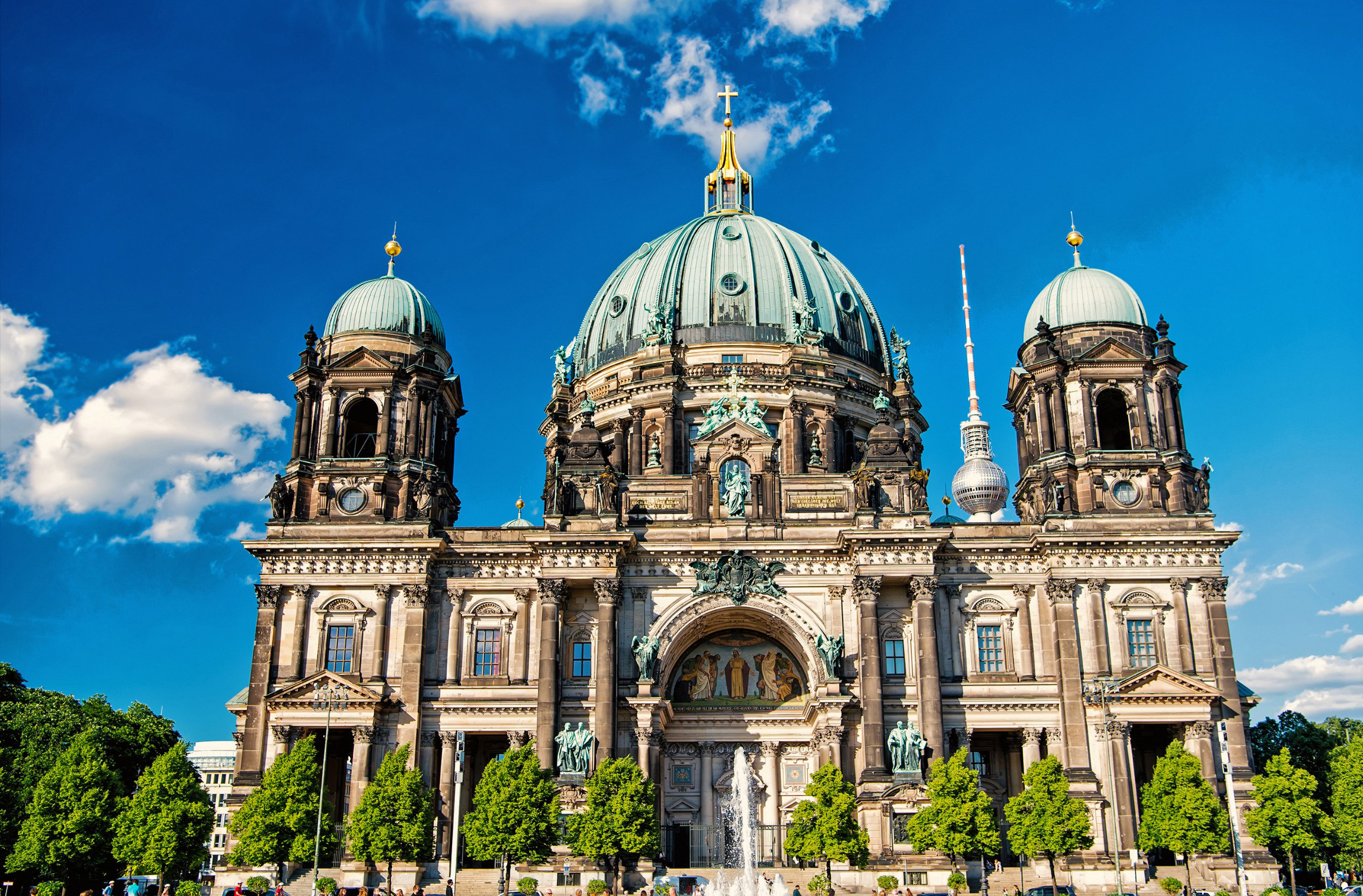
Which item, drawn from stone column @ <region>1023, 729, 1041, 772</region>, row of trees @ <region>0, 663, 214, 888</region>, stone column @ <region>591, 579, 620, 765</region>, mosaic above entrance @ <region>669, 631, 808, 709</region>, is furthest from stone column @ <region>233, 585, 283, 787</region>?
stone column @ <region>1023, 729, 1041, 772</region>

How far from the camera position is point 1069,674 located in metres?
53.2

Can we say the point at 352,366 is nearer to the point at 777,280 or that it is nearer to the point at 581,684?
the point at 581,684

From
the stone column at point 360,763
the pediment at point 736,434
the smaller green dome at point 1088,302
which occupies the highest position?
the smaller green dome at point 1088,302

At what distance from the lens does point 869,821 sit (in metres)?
49.9

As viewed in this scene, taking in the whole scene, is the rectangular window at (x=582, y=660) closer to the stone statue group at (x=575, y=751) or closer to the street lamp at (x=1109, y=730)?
the stone statue group at (x=575, y=751)

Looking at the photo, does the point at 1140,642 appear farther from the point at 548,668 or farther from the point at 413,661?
the point at 413,661

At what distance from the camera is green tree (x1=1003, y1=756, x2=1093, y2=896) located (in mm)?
45531

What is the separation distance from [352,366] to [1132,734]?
3957 centimetres

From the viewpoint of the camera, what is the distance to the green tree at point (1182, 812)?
4662 centimetres

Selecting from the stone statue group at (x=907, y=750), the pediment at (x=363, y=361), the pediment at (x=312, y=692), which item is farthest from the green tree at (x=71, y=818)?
the stone statue group at (x=907, y=750)

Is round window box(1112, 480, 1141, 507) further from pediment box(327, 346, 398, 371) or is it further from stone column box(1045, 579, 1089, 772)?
pediment box(327, 346, 398, 371)

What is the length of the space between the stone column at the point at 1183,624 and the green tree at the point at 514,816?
1093 inches

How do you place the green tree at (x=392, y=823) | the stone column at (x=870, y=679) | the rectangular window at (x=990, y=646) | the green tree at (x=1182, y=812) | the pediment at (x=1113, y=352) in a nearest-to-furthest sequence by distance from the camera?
the green tree at (x=392, y=823) < the green tree at (x=1182, y=812) < the stone column at (x=870, y=679) < the rectangular window at (x=990, y=646) < the pediment at (x=1113, y=352)

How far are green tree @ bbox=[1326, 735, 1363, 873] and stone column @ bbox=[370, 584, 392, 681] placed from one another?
39.8m
